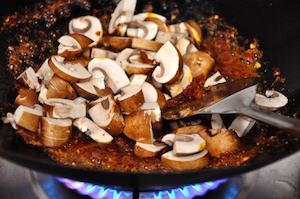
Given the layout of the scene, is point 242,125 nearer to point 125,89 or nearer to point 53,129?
point 125,89

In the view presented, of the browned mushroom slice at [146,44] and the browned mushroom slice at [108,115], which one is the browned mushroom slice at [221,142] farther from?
the browned mushroom slice at [146,44]

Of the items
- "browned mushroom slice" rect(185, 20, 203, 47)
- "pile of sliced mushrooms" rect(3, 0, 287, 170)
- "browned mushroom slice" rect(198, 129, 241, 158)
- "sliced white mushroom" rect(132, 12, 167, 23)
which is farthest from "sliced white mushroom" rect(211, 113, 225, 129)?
"sliced white mushroom" rect(132, 12, 167, 23)

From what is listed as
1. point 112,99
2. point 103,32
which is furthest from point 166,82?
point 103,32

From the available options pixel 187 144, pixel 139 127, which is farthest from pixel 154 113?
pixel 187 144

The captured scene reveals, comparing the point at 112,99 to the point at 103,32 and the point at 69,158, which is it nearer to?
the point at 69,158

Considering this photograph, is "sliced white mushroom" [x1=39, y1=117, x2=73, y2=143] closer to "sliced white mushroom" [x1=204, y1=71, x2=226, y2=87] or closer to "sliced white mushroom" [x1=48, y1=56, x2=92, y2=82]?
"sliced white mushroom" [x1=48, y1=56, x2=92, y2=82]

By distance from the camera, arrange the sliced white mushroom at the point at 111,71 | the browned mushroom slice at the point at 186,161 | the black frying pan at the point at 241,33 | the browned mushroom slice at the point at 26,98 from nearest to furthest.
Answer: the black frying pan at the point at 241,33 → the browned mushroom slice at the point at 186,161 → the browned mushroom slice at the point at 26,98 → the sliced white mushroom at the point at 111,71

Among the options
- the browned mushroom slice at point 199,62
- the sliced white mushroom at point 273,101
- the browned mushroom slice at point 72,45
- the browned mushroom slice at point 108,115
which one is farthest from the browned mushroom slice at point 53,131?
the sliced white mushroom at point 273,101
